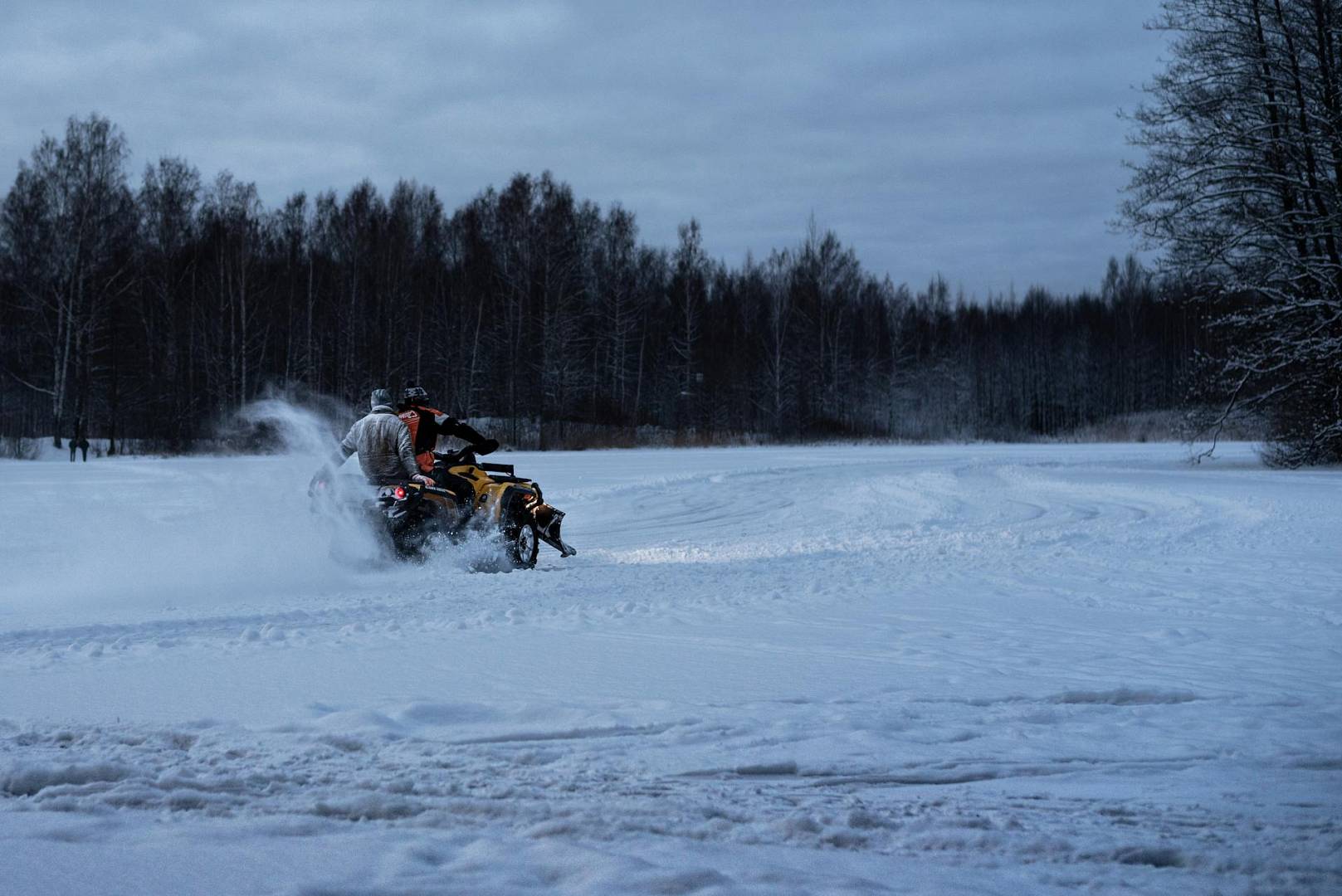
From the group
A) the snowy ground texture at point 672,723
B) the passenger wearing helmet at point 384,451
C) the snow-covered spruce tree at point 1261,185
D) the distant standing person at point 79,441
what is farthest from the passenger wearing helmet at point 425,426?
the distant standing person at point 79,441

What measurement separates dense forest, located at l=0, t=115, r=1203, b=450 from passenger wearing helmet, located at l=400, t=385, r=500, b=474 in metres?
20.6

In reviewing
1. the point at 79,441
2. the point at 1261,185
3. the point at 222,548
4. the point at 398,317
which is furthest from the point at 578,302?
the point at 222,548

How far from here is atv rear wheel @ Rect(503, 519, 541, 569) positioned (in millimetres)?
10500

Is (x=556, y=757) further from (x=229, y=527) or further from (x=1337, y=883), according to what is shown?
(x=229, y=527)

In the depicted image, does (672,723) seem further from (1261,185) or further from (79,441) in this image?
(79,441)

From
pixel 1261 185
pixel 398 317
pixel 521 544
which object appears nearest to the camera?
pixel 521 544

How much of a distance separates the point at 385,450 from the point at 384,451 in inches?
0.7

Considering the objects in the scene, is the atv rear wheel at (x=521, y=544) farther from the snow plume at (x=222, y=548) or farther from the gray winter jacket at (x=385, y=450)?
the snow plume at (x=222, y=548)

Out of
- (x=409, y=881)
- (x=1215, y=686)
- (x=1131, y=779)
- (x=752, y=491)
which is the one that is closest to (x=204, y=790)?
(x=409, y=881)

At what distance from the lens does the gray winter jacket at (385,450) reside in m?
10.1

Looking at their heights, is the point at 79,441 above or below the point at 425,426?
below

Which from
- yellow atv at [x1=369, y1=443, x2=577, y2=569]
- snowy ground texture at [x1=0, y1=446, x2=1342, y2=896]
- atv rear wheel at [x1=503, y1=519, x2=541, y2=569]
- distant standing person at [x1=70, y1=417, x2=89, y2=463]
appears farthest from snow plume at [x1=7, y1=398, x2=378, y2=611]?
distant standing person at [x1=70, y1=417, x2=89, y2=463]

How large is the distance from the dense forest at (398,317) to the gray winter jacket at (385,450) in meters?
21.3

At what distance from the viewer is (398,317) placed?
157 ft
